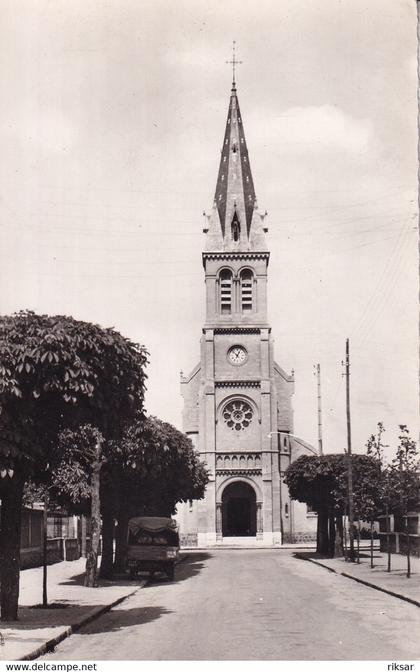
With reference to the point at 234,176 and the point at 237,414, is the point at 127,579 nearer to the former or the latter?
the point at 237,414

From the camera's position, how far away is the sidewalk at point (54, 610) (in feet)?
39.9

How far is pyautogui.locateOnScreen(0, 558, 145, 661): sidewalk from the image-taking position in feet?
39.9

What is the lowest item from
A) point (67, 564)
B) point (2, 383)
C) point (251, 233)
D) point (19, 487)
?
point (67, 564)

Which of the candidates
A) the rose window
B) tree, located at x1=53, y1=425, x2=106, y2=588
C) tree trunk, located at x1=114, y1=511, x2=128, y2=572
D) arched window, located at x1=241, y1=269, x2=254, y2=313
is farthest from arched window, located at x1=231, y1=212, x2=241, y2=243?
tree, located at x1=53, y1=425, x2=106, y2=588

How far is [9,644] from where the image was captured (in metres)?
12.1

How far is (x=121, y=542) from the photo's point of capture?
3166 cm

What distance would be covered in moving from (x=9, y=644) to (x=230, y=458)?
5691 centimetres

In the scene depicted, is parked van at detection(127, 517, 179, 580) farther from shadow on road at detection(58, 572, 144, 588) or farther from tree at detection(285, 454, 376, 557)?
tree at detection(285, 454, 376, 557)

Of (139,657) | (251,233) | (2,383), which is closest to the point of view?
(139,657)

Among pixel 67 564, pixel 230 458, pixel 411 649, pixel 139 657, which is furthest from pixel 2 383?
pixel 230 458

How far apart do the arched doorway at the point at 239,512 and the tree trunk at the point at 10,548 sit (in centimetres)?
5540

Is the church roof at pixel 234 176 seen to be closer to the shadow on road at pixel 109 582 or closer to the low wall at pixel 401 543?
the low wall at pixel 401 543
